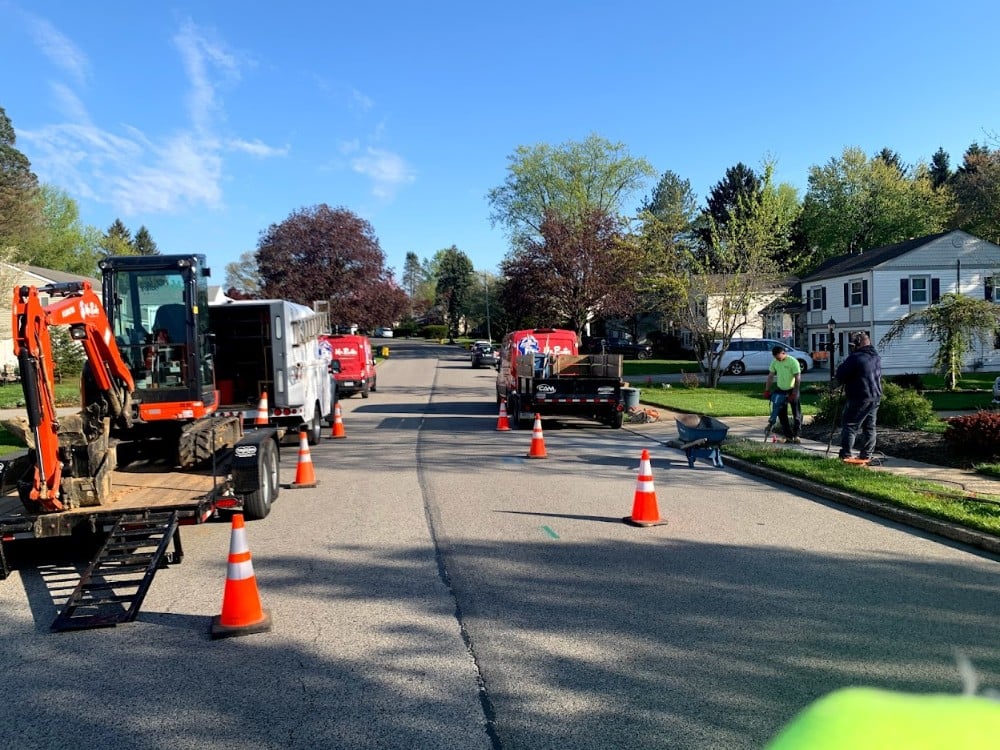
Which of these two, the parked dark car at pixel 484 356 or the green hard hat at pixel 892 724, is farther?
the parked dark car at pixel 484 356

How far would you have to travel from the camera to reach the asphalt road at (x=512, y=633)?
3953 mm

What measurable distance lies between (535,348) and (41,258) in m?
55.2

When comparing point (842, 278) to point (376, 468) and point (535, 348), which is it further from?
point (376, 468)

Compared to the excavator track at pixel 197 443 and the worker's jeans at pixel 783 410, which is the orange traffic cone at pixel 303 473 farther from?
the worker's jeans at pixel 783 410

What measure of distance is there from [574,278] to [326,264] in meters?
→ 17.8

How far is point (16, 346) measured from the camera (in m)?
6.50

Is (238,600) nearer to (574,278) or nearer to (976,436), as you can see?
(976,436)

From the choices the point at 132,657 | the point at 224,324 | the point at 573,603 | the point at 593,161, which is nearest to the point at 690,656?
the point at 573,603

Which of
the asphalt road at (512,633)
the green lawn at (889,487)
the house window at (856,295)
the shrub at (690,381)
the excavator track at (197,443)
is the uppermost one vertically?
the house window at (856,295)

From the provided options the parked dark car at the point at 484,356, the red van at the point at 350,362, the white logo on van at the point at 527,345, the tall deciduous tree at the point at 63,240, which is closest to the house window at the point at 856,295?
the parked dark car at the point at 484,356

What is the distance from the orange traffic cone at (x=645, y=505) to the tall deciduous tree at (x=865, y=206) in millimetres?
56625

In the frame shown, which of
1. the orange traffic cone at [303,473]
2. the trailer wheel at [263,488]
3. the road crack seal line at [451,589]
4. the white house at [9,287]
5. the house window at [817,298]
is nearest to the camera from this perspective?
the road crack seal line at [451,589]

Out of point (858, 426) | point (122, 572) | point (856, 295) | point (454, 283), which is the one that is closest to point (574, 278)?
point (856, 295)

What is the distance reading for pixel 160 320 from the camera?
10.3 meters
